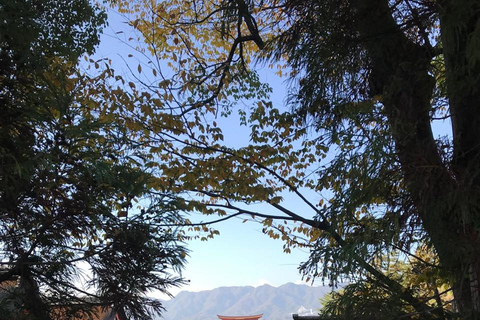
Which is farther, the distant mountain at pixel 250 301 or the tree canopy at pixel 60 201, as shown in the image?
the distant mountain at pixel 250 301

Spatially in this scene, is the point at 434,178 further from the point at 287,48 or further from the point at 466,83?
the point at 287,48

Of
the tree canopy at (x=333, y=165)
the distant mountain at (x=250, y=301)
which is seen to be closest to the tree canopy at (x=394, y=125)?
the tree canopy at (x=333, y=165)

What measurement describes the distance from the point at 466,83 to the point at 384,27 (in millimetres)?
789

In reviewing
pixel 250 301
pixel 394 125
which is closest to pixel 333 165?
pixel 394 125

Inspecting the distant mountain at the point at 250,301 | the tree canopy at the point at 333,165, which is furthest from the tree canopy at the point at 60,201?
the distant mountain at the point at 250,301

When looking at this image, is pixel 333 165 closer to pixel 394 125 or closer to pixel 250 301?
pixel 394 125

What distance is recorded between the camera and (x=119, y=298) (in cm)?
235

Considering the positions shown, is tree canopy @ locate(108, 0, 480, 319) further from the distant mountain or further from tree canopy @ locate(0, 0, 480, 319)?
the distant mountain

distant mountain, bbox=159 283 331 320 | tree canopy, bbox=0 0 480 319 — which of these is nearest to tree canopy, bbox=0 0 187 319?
tree canopy, bbox=0 0 480 319

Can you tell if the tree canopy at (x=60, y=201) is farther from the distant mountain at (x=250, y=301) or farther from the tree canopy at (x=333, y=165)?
the distant mountain at (x=250, y=301)

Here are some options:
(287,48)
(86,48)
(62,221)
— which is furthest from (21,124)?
(287,48)

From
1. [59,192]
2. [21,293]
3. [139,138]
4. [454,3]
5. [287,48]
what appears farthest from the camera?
[139,138]

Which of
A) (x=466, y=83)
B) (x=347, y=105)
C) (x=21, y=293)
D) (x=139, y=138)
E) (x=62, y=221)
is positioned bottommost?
(x=21, y=293)

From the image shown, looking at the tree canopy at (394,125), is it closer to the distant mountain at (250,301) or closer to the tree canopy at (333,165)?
the tree canopy at (333,165)
